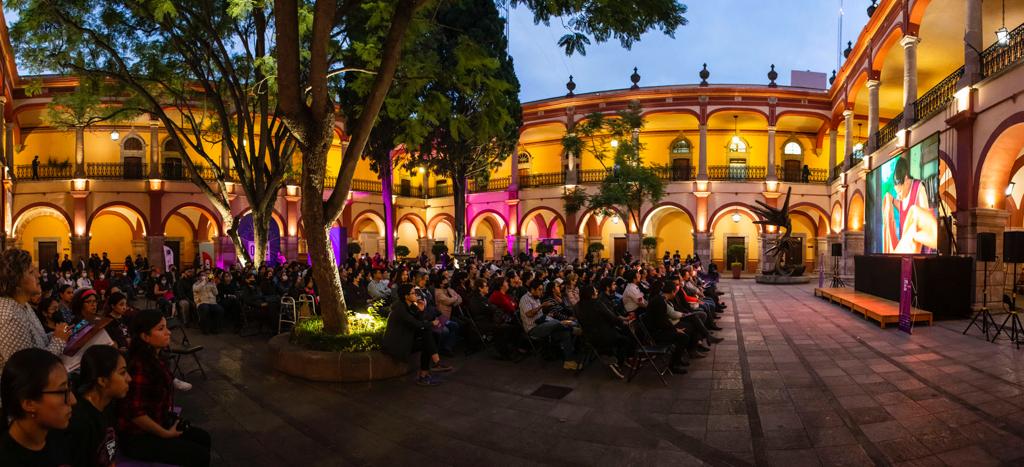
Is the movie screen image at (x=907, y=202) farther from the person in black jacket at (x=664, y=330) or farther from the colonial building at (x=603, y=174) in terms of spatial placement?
the person in black jacket at (x=664, y=330)

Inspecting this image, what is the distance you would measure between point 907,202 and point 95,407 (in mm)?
15781

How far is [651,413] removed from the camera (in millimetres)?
5488

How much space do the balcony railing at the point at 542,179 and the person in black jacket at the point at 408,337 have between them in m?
23.0

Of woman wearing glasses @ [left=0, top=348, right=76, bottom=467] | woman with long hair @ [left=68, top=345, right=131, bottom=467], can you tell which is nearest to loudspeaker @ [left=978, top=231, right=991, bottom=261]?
woman with long hair @ [left=68, top=345, right=131, bottom=467]

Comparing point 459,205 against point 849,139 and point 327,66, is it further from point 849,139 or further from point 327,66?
point 849,139

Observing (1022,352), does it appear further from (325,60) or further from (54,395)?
(54,395)

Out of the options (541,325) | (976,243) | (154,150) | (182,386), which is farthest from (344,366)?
(154,150)

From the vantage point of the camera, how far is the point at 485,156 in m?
19.7

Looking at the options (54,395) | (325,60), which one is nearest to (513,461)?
(54,395)

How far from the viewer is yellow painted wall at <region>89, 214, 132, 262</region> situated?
2622cm

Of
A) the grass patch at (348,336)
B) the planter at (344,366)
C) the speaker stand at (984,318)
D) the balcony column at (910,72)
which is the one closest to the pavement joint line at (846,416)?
the speaker stand at (984,318)

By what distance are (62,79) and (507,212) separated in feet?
68.6

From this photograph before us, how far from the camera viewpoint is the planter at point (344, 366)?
21.7 feet

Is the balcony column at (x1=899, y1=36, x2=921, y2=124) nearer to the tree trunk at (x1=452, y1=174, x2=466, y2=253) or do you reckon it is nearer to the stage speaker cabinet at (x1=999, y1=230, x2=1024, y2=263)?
the stage speaker cabinet at (x1=999, y1=230, x2=1024, y2=263)
